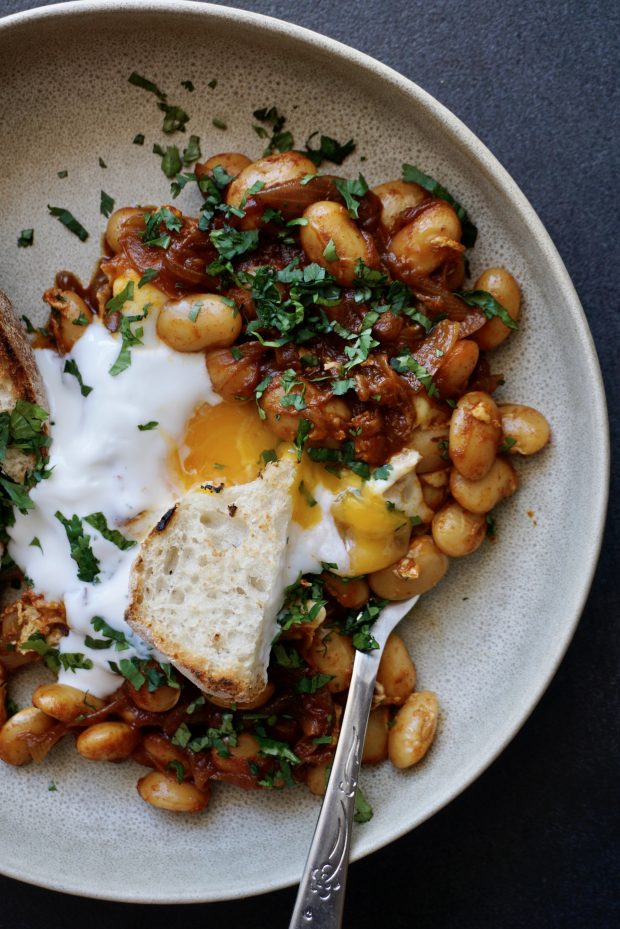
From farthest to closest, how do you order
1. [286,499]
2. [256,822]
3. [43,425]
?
[256,822] → [43,425] → [286,499]

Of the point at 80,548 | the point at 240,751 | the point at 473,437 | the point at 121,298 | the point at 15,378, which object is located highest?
the point at 473,437

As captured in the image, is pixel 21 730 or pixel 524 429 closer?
pixel 524 429

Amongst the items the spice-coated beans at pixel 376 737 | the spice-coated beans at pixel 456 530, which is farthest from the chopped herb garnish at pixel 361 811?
the spice-coated beans at pixel 456 530

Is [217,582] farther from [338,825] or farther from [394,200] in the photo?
[394,200]

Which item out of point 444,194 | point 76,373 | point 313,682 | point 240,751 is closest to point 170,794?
point 240,751

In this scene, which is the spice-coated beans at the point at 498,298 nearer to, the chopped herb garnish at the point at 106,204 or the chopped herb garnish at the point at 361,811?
the chopped herb garnish at the point at 106,204

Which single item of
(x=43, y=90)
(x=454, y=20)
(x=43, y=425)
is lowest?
(x=43, y=425)

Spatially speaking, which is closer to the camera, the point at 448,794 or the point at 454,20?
the point at 448,794

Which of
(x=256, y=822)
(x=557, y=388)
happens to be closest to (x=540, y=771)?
(x=256, y=822)

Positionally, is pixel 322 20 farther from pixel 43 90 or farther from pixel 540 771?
pixel 540 771
